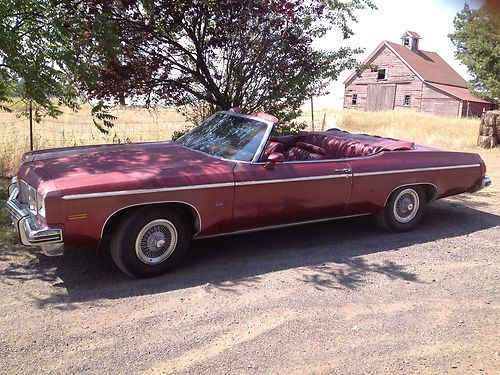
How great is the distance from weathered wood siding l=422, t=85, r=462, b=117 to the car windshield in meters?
36.2

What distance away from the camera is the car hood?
3984 millimetres

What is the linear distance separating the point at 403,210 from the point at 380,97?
38.8 metres

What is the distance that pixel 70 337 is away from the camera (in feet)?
10.8

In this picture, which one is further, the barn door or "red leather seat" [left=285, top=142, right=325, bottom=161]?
the barn door

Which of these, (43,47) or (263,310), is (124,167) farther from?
(43,47)

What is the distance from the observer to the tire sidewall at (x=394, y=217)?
5777 mm

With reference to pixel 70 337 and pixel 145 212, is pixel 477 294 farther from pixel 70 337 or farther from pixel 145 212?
pixel 70 337

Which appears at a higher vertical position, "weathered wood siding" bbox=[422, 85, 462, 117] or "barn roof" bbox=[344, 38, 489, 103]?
"barn roof" bbox=[344, 38, 489, 103]

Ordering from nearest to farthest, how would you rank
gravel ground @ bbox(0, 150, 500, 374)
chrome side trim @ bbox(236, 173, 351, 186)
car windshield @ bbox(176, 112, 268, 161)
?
gravel ground @ bbox(0, 150, 500, 374), chrome side trim @ bbox(236, 173, 351, 186), car windshield @ bbox(176, 112, 268, 161)

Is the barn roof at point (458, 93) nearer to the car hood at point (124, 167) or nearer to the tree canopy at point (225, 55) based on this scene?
the tree canopy at point (225, 55)

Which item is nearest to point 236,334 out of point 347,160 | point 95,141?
point 347,160

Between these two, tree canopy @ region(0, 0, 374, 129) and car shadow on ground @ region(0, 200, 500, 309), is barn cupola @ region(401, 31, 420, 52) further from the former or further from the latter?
car shadow on ground @ region(0, 200, 500, 309)

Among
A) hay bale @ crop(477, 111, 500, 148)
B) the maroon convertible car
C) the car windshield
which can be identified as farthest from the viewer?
hay bale @ crop(477, 111, 500, 148)

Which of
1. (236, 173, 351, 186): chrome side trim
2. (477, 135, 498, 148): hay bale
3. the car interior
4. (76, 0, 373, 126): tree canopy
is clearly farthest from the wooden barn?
(236, 173, 351, 186): chrome side trim
